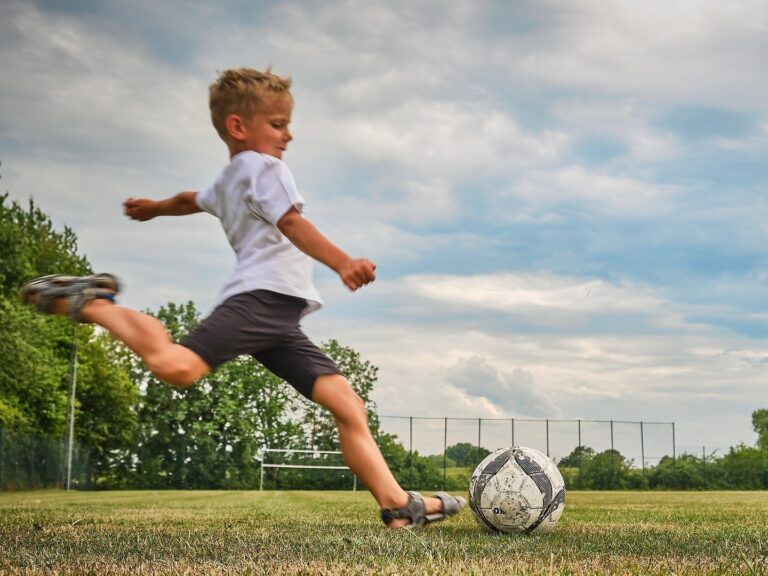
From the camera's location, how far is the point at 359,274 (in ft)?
11.6

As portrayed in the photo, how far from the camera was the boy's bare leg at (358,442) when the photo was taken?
4.41 meters

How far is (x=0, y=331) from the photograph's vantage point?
27781 mm

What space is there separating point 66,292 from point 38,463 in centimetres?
2812

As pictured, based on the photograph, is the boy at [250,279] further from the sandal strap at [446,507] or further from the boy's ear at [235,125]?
the sandal strap at [446,507]

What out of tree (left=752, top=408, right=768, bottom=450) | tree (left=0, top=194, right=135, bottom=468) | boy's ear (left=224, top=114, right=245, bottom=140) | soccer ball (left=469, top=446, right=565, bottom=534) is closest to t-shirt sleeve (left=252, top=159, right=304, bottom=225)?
boy's ear (left=224, top=114, right=245, bottom=140)

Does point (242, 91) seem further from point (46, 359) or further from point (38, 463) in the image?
point (46, 359)

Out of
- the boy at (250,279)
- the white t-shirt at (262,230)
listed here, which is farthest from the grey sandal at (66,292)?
the white t-shirt at (262,230)

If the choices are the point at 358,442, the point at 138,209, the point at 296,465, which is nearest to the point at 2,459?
the point at 296,465

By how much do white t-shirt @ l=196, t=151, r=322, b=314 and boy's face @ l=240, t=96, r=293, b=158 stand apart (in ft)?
0.27

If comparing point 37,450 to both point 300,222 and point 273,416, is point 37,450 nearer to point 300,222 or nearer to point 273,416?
point 273,416

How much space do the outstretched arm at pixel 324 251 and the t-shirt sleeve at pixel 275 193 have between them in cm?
3

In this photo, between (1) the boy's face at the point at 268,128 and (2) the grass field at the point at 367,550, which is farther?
(1) the boy's face at the point at 268,128

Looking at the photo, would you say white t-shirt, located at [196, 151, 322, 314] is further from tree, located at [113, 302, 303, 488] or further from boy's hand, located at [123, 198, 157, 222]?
tree, located at [113, 302, 303, 488]

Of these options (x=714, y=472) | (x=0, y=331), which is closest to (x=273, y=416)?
(x=0, y=331)
